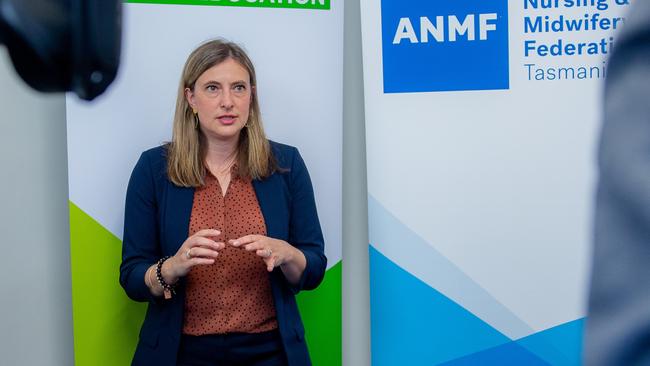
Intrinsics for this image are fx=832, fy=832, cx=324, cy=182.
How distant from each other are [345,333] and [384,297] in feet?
0.83

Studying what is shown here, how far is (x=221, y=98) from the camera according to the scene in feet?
7.78

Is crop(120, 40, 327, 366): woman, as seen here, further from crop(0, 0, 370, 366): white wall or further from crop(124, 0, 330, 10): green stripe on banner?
crop(0, 0, 370, 366): white wall

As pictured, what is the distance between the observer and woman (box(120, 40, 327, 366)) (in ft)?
7.67

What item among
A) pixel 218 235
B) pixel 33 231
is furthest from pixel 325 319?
pixel 33 231

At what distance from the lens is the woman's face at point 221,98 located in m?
2.38

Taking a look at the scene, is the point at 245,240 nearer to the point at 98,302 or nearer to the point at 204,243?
the point at 204,243

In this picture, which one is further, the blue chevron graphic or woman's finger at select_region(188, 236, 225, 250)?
the blue chevron graphic

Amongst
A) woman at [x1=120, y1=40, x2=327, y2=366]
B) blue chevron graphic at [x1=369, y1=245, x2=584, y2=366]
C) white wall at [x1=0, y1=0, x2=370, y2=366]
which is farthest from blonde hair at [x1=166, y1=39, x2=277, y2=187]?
blue chevron graphic at [x1=369, y1=245, x2=584, y2=366]

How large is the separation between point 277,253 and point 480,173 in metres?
0.75

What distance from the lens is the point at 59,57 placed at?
0.59 metres

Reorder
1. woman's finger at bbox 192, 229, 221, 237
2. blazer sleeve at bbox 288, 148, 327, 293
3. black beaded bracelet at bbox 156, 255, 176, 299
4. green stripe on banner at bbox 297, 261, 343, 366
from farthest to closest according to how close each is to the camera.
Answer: green stripe on banner at bbox 297, 261, 343, 366, blazer sleeve at bbox 288, 148, 327, 293, black beaded bracelet at bbox 156, 255, 176, 299, woman's finger at bbox 192, 229, 221, 237

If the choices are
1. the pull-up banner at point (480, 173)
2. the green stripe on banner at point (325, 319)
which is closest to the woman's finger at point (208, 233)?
the green stripe on banner at point (325, 319)

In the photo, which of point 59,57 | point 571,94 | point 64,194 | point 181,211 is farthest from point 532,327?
point 59,57

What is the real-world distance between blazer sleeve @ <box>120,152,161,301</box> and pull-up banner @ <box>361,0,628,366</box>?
0.71 metres
